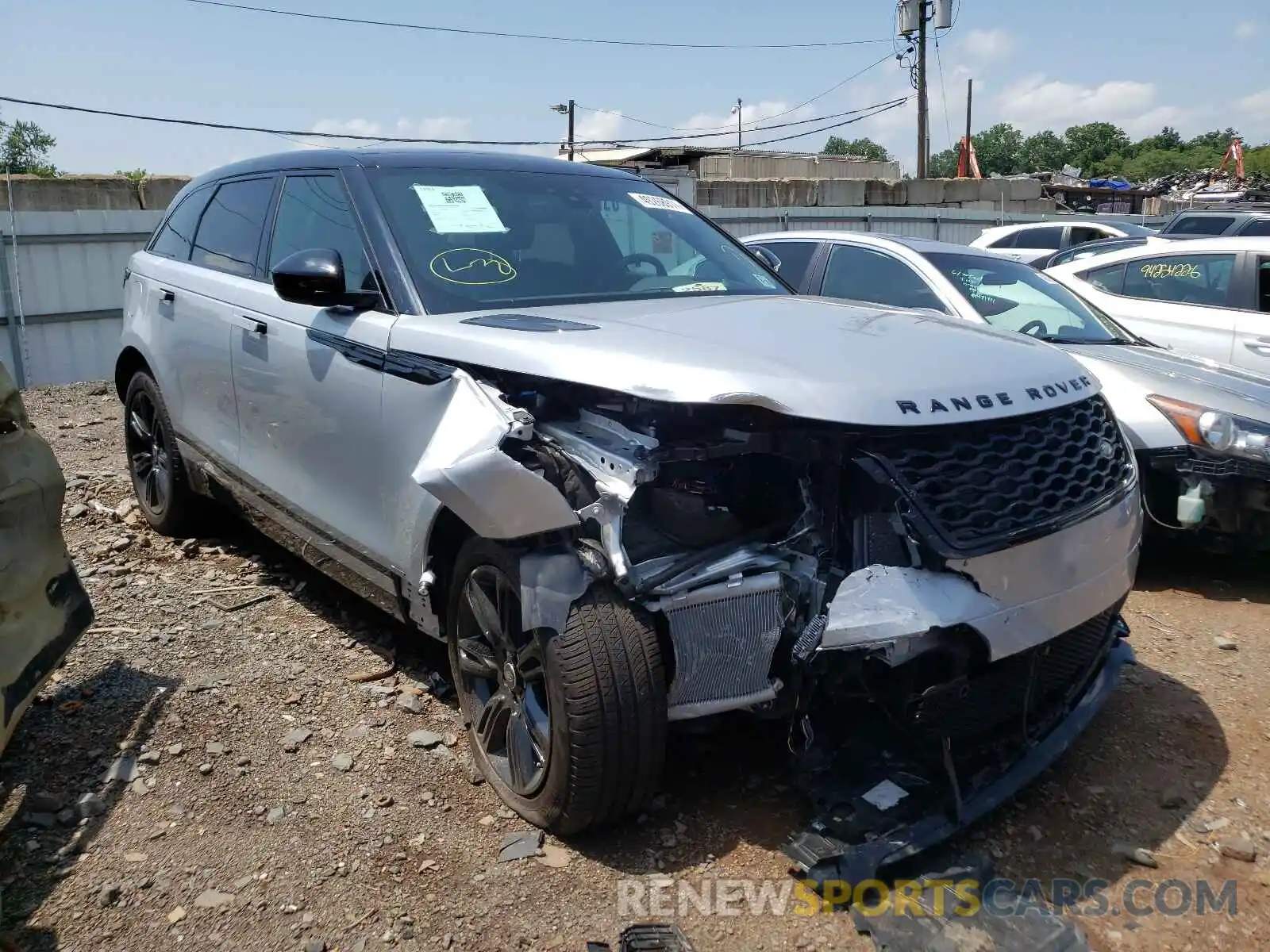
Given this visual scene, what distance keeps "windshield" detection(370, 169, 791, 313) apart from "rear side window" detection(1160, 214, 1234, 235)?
1335 cm

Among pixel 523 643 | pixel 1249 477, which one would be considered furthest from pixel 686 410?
pixel 1249 477

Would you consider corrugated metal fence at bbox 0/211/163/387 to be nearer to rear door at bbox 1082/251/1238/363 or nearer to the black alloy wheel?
the black alloy wheel

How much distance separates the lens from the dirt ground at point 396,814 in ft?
8.04

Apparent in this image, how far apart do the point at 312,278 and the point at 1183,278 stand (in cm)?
689

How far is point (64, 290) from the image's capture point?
35.6 feet

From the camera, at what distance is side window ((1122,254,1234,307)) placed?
292 inches

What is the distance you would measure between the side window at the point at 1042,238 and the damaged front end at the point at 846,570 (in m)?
14.1

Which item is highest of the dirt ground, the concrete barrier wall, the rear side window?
the concrete barrier wall

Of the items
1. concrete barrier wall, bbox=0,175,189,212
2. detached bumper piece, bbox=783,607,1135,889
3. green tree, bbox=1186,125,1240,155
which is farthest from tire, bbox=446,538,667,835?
green tree, bbox=1186,125,1240,155

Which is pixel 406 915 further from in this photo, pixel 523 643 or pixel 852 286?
pixel 852 286

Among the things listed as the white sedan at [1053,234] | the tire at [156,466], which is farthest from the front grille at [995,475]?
the white sedan at [1053,234]

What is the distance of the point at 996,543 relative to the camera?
2.42m

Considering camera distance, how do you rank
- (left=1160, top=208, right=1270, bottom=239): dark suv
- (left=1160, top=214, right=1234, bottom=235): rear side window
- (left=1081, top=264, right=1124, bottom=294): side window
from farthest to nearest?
1. (left=1160, top=214, right=1234, bottom=235): rear side window
2. (left=1160, top=208, right=1270, bottom=239): dark suv
3. (left=1081, top=264, right=1124, bottom=294): side window

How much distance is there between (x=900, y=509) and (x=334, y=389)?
1.92 m
